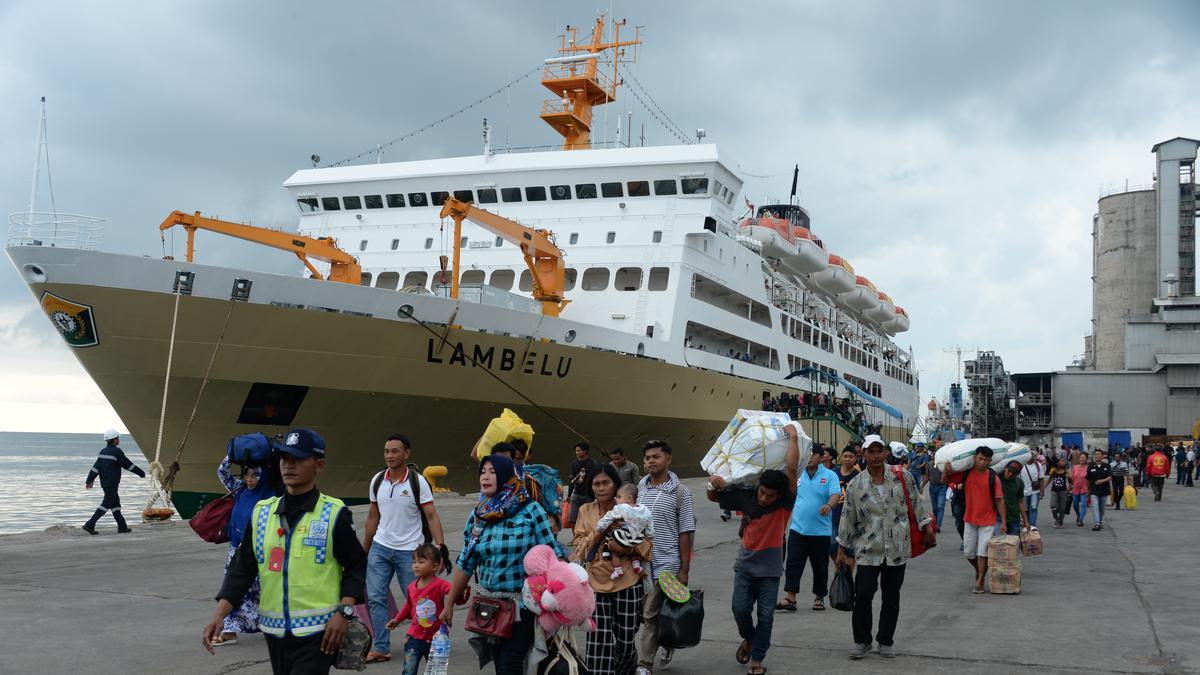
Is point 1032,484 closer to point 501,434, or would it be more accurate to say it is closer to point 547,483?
point 547,483

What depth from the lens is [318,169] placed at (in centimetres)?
2441

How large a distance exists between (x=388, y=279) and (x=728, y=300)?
9.14 metres

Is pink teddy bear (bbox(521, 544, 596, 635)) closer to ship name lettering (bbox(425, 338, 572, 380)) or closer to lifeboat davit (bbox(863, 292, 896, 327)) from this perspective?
ship name lettering (bbox(425, 338, 572, 380))

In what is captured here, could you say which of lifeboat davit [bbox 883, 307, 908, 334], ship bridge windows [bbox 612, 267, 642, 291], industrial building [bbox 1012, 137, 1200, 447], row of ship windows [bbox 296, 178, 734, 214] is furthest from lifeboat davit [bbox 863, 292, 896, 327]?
ship bridge windows [bbox 612, 267, 642, 291]

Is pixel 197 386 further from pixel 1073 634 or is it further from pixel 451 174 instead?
pixel 1073 634

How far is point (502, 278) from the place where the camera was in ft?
75.2

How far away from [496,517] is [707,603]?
162 inches

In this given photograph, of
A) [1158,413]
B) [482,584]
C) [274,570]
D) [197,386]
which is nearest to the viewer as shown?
[274,570]

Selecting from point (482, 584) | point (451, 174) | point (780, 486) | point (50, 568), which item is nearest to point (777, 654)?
point (780, 486)

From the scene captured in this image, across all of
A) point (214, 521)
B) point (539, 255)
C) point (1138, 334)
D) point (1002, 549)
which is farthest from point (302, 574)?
point (1138, 334)

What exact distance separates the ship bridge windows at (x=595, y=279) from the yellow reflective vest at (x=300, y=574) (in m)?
19.0

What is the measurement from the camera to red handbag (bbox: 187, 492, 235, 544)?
6.13 meters

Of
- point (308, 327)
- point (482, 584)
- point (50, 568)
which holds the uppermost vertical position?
point (308, 327)

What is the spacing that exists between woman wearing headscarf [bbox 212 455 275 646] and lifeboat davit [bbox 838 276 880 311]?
35.2m
